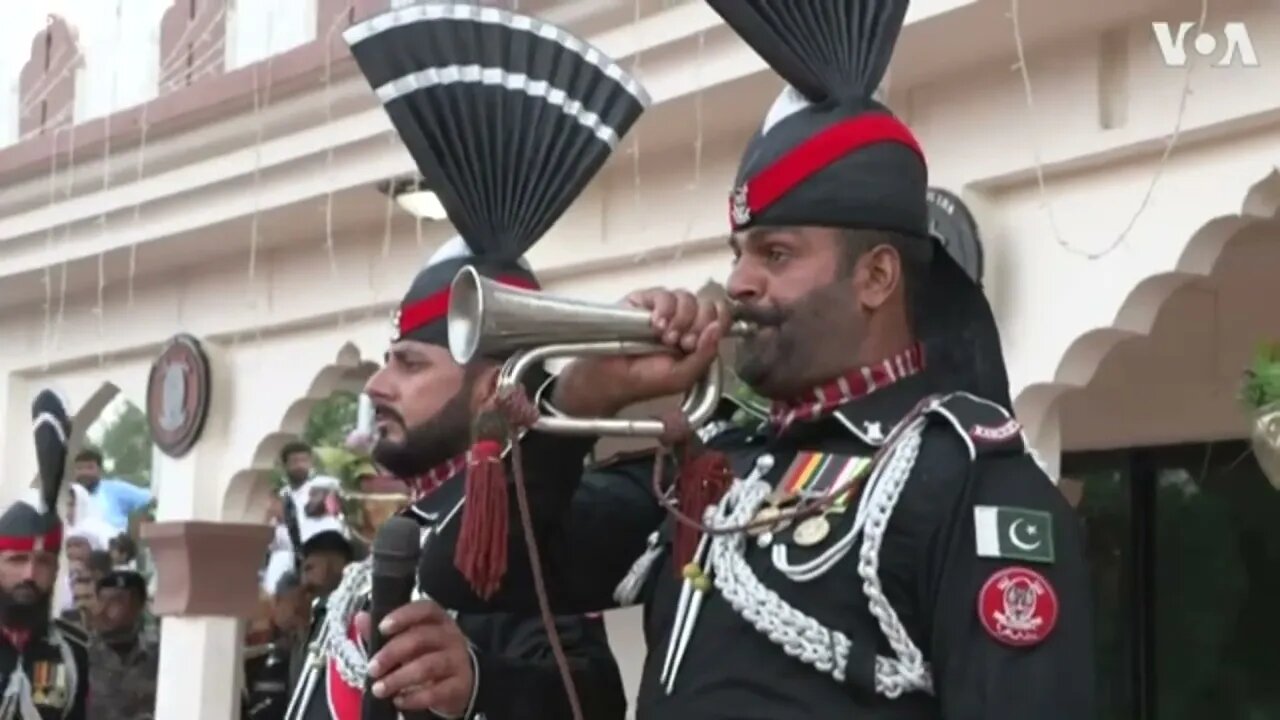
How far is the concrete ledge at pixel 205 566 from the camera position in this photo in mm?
7262

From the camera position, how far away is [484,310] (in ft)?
7.01

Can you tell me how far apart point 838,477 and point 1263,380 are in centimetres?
232

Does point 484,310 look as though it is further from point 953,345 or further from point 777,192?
point 953,345

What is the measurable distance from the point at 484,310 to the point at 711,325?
0.79 feet

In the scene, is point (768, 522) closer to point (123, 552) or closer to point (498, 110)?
point (498, 110)

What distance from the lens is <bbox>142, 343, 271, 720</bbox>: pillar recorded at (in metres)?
7.25

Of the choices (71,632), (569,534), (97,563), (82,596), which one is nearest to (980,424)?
(569,534)

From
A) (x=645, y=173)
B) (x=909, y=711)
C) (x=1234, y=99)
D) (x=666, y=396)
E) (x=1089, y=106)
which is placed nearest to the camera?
(x=909, y=711)

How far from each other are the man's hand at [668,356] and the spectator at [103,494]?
295 inches

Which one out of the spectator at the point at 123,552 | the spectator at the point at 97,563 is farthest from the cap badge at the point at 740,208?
the spectator at the point at 123,552

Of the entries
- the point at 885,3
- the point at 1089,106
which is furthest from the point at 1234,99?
the point at 885,3

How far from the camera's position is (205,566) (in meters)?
7.28

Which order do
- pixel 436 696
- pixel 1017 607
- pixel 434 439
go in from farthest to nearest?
pixel 434 439 < pixel 436 696 < pixel 1017 607

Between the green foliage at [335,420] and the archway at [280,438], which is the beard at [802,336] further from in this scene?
the green foliage at [335,420]
